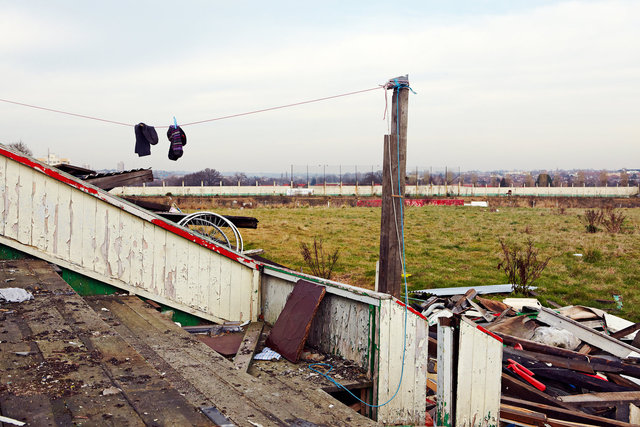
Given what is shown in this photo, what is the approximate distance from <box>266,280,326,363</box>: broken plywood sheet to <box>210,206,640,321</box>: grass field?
566cm

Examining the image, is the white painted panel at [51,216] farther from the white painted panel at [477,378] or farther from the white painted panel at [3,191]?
the white painted panel at [477,378]

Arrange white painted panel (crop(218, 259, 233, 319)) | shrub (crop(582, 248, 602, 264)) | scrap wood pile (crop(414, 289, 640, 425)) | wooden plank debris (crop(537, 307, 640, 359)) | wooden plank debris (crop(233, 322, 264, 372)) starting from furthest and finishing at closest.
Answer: shrub (crop(582, 248, 602, 264)) → wooden plank debris (crop(537, 307, 640, 359)) → white painted panel (crop(218, 259, 233, 319)) → scrap wood pile (crop(414, 289, 640, 425)) → wooden plank debris (crop(233, 322, 264, 372))

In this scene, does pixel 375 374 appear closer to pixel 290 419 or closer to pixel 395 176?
pixel 290 419

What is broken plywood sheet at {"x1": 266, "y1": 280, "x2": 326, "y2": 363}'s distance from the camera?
15.1ft

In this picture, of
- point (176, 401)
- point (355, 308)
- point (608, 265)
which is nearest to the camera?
point (176, 401)

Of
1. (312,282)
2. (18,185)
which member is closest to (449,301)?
(312,282)

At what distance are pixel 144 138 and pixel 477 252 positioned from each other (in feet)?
33.4

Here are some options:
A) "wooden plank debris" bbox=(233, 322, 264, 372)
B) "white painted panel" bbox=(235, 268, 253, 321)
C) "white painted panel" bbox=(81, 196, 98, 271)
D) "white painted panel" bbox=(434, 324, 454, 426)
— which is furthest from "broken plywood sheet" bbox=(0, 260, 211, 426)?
"white painted panel" bbox=(434, 324, 454, 426)

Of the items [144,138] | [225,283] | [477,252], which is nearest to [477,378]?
[225,283]

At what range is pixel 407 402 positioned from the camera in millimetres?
4234

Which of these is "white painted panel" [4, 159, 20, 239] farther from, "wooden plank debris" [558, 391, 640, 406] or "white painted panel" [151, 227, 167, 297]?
"wooden plank debris" [558, 391, 640, 406]

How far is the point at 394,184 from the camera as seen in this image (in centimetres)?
560

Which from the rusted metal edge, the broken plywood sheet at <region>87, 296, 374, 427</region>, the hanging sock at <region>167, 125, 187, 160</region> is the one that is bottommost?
the broken plywood sheet at <region>87, 296, 374, 427</region>

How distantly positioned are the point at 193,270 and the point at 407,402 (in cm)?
275
